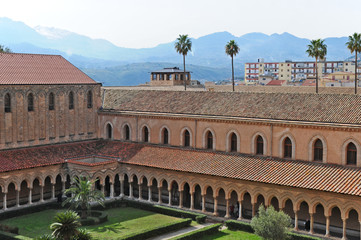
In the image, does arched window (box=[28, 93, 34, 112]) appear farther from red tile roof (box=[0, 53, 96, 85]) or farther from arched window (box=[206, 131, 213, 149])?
arched window (box=[206, 131, 213, 149])

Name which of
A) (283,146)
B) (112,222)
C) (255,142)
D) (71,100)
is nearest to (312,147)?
(283,146)

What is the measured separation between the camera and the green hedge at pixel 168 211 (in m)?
43.3

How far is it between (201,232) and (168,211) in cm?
676

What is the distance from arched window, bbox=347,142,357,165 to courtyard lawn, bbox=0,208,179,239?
14820 millimetres

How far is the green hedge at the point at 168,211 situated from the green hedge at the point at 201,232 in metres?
2.52

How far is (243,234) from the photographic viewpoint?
39.6 metres

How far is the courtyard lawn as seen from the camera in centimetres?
3953

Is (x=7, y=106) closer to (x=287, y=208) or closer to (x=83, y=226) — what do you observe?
(x=83, y=226)

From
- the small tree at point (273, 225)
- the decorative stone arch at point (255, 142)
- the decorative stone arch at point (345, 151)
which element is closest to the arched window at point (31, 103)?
the decorative stone arch at point (255, 142)

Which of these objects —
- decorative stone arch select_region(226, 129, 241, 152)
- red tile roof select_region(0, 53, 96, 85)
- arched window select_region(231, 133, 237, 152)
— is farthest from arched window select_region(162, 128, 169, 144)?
red tile roof select_region(0, 53, 96, 85)

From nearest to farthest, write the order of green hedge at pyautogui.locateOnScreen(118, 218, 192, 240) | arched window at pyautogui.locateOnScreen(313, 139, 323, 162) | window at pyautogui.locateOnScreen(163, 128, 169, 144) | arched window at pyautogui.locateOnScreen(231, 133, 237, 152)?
green hedge at pyautogui.locateOnScreen(118, 218, 192, 240) < arched window at pyautogui.locateOnScreen(313, 139, 323, 162) < arched window at pyautogui.locateOnScreen(231, 133, 237, 152) < window at pyautogui.locateOnScreen(163, 128, 169, 144)

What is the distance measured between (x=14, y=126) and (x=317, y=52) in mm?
44982

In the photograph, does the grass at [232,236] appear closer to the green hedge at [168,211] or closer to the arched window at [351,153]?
the green hedge at [168,211]

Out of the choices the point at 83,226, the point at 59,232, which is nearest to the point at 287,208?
the point at 83,226
